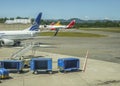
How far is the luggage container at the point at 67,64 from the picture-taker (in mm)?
23172

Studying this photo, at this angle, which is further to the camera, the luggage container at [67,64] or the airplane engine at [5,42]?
the airplane engine at [5,42]

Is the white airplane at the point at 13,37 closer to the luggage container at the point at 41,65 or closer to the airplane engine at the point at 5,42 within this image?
the airplane engine at the point at 5,42

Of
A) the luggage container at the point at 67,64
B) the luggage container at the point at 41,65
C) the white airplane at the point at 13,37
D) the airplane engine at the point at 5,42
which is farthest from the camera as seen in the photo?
the white airplane at the point at 13,37

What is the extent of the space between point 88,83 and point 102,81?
1.20m

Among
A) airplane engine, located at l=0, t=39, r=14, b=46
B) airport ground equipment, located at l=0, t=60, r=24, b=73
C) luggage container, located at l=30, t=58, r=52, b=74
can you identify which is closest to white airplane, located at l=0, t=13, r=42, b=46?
airplane engine, located at l=0, t=39, r=14, b=46

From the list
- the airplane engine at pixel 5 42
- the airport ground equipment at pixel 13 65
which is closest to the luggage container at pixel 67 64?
the airport ground equipment at pixel 13 65

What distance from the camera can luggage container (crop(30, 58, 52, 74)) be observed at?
73.9ft

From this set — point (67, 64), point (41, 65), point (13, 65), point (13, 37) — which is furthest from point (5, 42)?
point (67, 64)

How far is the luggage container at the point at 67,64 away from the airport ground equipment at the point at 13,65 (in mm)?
3049

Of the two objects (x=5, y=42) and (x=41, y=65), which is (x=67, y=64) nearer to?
(x=41, y=65)

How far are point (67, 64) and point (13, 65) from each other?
163 inches

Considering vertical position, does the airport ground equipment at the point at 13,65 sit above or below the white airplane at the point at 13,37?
above

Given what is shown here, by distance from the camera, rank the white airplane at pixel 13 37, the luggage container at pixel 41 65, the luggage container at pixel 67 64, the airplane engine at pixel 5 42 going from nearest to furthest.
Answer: the luggage container at pixel 41 65
the luggage container at pixel 67 64
the airplane engine at pixel 5 42
the white airplane at pixel 13 37

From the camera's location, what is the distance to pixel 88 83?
19047 millimetres
